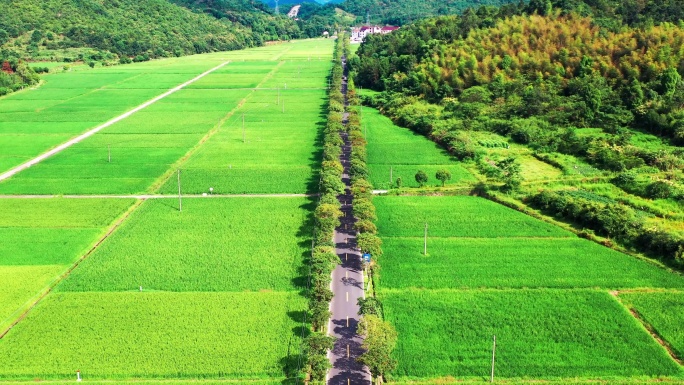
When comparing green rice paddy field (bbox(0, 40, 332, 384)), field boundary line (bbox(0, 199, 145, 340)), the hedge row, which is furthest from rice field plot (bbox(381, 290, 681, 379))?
field boundary line (bbox(0, 199, 145, 340))

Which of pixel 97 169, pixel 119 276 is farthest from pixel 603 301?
pixel 97 169

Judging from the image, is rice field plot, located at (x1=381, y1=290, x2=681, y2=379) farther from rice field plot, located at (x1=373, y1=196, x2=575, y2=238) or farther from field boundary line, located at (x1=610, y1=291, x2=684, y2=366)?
rice field plot, located at (x1=373, y1=196, x2=575, y2=238)

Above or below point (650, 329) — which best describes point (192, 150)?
above

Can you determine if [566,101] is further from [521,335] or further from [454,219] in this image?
[521,335]

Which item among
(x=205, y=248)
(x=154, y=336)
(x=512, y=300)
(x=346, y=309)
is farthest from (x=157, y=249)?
(x=512, y=300)

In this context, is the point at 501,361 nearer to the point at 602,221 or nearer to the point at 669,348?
the point at 669,348

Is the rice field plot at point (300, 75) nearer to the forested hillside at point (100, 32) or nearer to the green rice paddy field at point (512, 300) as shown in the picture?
the forested hillside at point (100, 32)

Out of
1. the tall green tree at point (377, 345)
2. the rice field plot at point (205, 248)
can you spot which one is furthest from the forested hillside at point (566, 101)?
the tall green tree at point (377, 345)
